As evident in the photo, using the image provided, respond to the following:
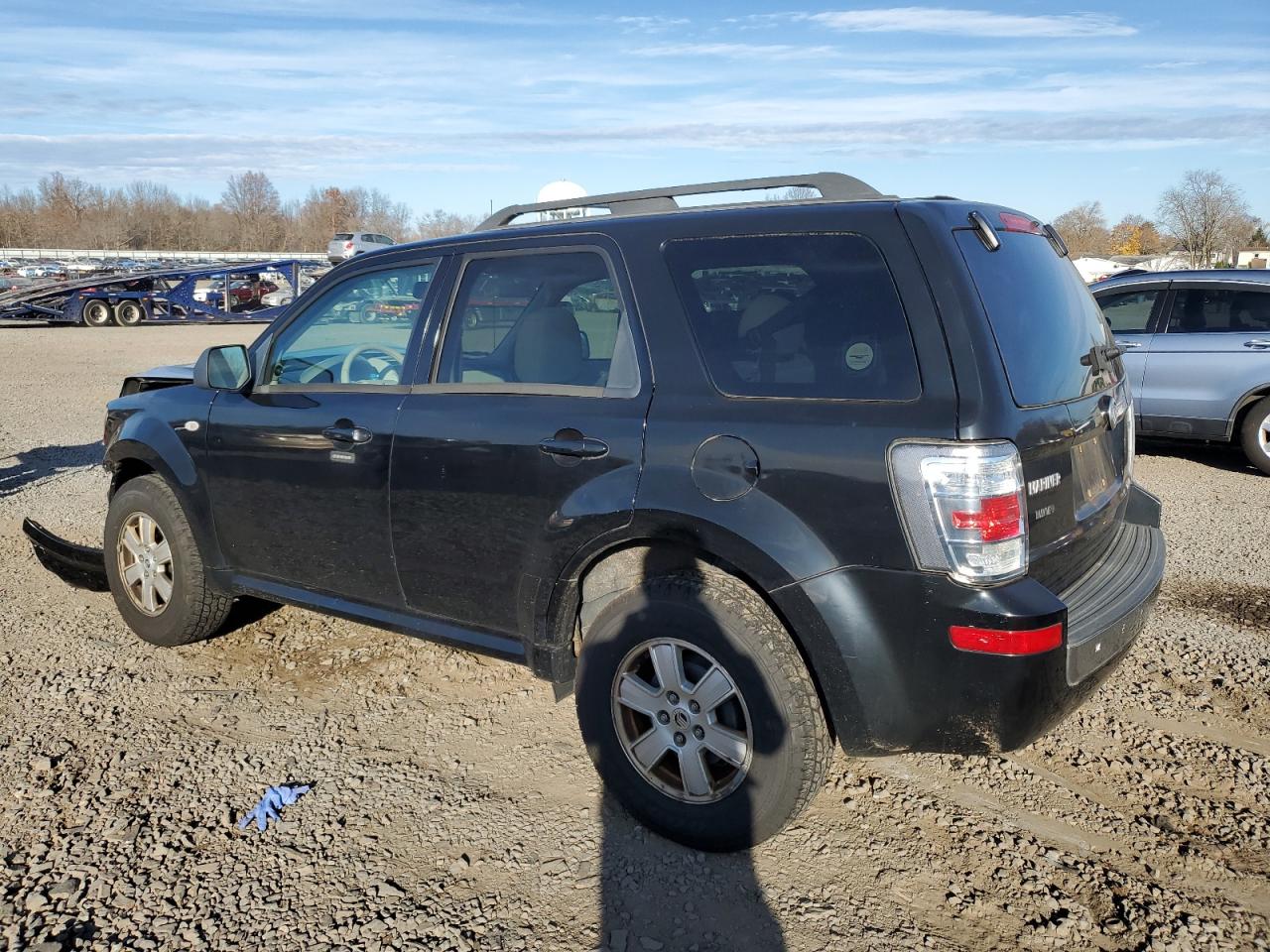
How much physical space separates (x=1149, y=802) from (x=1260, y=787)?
1.42 feet

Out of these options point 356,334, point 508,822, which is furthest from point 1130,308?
point 508,822

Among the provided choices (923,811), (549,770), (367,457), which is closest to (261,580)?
(367,457)

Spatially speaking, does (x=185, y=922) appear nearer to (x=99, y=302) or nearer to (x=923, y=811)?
(x=923, y=811)

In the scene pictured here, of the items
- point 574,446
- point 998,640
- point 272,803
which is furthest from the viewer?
point 272,803

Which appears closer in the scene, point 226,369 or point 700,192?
point 700,192

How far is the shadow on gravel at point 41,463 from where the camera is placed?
26.9 ft

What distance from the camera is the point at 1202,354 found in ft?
28.1

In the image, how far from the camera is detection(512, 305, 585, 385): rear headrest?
3408mm

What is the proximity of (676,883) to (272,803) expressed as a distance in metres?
1.42

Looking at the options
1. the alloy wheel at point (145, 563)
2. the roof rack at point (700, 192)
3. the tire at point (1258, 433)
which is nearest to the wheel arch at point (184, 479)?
the alloy wheel at point (145, 563)

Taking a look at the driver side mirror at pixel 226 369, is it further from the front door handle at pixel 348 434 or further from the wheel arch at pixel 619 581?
the wheel arch at pixel 619 581

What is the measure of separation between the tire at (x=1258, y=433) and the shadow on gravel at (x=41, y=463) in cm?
1015

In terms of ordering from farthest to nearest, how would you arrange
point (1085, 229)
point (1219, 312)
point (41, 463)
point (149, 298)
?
1. point (1085, 229)
2. point (149, 298)
3. point (41, 463)
4. point (1219, 312)

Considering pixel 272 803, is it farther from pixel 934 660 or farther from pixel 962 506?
pixel 962 506
